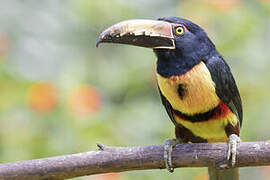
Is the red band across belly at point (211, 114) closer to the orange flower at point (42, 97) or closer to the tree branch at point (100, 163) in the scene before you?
the tree branch at point (100, 163)

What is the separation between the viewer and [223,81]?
3568 mm

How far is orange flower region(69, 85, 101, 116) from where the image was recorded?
13.8ft

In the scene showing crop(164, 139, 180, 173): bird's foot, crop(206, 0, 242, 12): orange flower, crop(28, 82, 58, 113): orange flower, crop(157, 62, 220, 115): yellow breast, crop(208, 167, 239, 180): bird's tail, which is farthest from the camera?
crop(206, 0, 242, 12): orange flower

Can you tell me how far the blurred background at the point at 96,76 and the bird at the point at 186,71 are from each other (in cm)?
78

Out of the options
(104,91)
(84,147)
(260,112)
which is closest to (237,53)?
(260,112)

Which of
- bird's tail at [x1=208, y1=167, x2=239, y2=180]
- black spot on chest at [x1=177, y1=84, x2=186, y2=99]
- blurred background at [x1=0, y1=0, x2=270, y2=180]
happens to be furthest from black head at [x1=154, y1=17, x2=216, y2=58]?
blurred background at [x1=0, y1=0, x2=270, y2=180]

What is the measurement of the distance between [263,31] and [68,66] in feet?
5.46

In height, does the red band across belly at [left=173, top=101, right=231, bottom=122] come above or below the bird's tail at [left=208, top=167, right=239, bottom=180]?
above

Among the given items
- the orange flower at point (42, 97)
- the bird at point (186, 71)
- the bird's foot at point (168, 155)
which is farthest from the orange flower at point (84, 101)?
the bird's foot at point (168, 155)

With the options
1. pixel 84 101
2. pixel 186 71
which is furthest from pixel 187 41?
pixel 84 101

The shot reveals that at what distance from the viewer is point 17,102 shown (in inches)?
171

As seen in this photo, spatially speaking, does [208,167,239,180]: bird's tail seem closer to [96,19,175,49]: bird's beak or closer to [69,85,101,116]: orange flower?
[96,19,175,49]: bird's beak

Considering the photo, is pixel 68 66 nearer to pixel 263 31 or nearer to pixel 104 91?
pixel 104 91

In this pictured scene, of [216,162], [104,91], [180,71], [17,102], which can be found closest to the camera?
[216,162]
